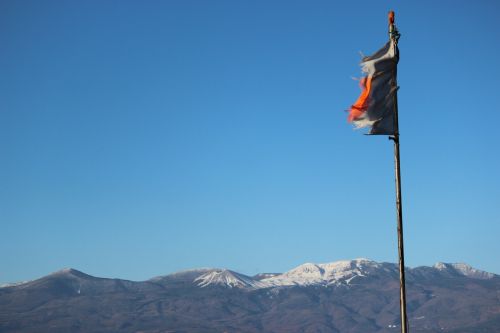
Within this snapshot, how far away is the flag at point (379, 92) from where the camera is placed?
12.4 m

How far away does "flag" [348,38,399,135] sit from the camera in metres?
12.4

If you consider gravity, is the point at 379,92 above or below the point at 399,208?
above

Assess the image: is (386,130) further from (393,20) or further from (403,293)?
(403,293)

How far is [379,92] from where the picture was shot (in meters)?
12.4

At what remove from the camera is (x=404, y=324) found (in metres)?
11.3

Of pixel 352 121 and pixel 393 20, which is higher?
pixel 393 20

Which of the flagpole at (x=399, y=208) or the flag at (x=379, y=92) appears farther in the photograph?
the flag at (x=379, y=92)

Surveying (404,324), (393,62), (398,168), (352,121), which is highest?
(393,62)

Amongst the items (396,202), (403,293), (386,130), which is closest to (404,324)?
(403,293)

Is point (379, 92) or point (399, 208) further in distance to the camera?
point (379, 92)

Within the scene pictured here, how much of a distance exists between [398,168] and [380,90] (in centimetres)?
133

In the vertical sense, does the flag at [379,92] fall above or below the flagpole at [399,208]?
above

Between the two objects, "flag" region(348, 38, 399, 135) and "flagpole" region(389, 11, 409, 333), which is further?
"flag" region(348, 38, 399, 135)

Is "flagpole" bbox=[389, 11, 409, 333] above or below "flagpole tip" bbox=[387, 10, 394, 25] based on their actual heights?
below
